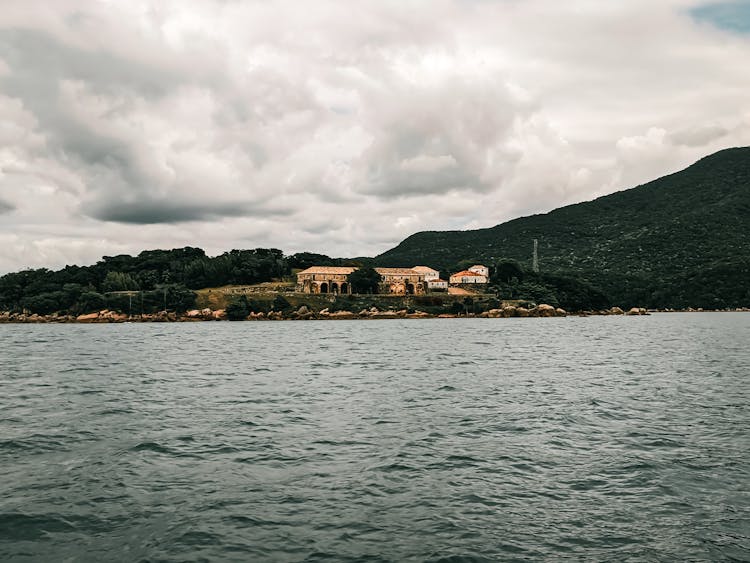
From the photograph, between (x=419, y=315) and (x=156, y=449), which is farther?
(x=419, y=315)

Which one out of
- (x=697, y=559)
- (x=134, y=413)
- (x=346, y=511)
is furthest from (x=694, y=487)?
(x=134, y=413)

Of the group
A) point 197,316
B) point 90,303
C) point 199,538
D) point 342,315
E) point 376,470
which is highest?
point 90,303

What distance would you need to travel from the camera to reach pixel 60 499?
53.7ft

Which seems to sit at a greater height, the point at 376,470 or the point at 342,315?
the point at 342,315

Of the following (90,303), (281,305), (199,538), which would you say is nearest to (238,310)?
(281,305)

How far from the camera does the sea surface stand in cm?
1334

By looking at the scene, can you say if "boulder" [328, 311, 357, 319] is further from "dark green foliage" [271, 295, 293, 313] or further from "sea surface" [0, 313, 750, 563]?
"sea surface" [0, 313, 750, 563]

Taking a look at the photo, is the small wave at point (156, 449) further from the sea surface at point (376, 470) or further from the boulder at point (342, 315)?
the boulder at point (342, 315)

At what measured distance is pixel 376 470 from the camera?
19156mm

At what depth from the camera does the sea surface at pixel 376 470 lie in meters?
13.3

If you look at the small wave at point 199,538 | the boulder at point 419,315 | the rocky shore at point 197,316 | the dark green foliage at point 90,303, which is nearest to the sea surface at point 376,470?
the small wave at point 199,538

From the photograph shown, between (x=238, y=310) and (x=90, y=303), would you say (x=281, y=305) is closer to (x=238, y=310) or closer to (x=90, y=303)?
(x=238, y=310)

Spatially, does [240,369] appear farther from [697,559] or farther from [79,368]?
[697,559]

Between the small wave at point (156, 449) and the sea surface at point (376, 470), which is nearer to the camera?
the sea surface at point (376, 470)
